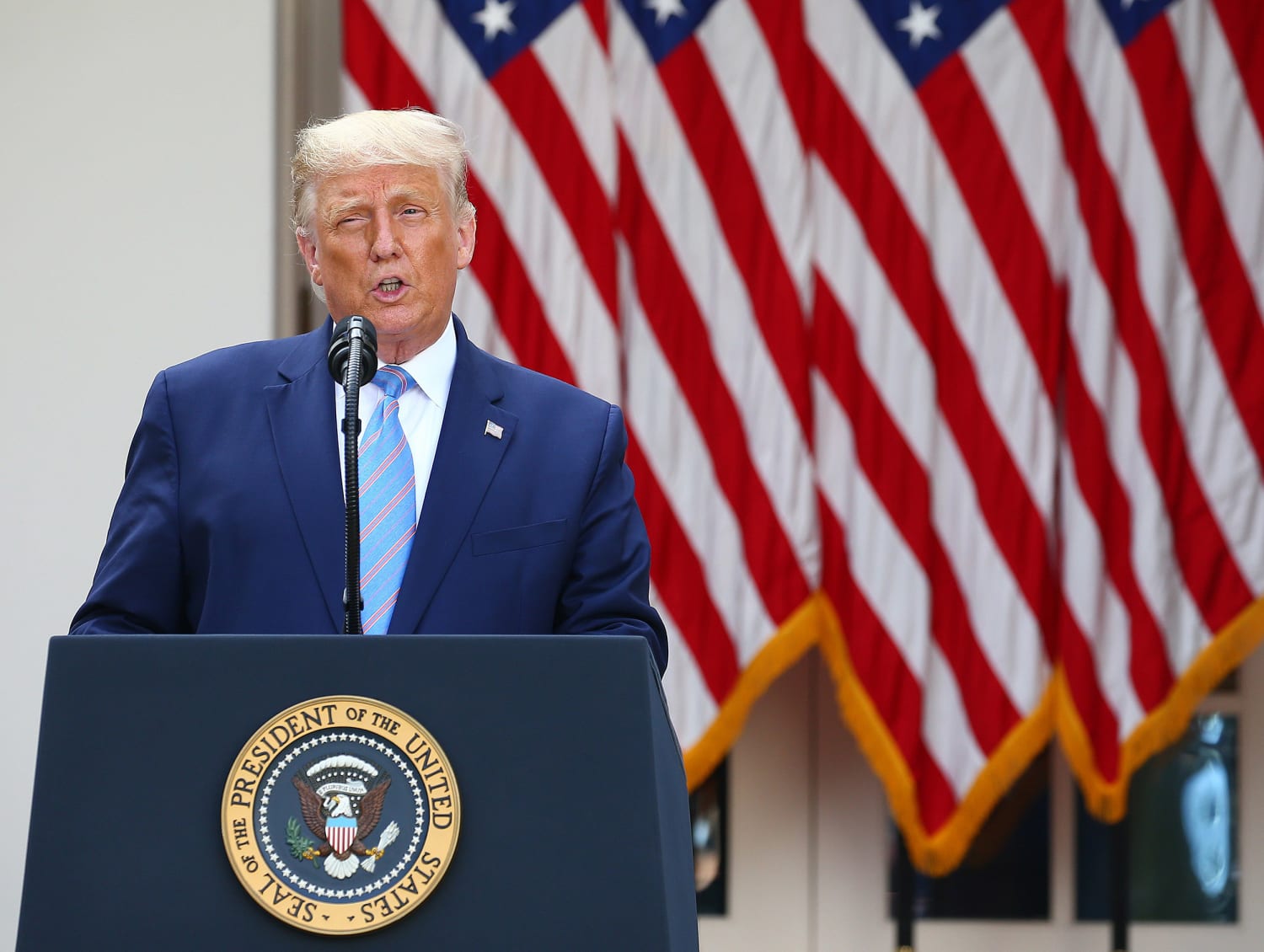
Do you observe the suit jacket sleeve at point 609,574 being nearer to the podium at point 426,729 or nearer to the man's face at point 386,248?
the man's face at point 386,248

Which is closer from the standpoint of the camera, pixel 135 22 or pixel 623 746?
pixel 623 746

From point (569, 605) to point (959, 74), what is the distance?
234cm

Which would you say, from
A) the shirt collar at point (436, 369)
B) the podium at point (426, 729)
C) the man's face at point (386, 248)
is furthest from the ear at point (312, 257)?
the podium at point (426, 729)

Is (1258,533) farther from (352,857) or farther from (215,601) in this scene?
(352,857)

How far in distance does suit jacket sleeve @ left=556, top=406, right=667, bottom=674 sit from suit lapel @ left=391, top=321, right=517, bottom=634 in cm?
12

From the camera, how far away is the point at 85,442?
3.43 m

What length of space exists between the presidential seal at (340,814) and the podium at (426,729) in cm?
1

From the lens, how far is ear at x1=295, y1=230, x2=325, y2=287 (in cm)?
175

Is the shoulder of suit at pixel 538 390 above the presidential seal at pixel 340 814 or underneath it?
above

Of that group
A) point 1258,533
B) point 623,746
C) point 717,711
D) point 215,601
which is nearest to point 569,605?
point 215,601

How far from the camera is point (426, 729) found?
109cm

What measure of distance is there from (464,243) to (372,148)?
198 mm

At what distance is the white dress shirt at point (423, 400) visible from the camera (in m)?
1.67

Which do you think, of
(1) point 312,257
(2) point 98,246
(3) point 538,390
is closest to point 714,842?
(2) point 98,246
